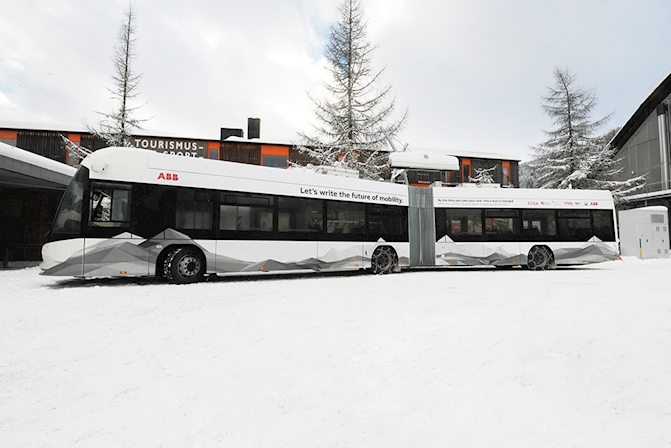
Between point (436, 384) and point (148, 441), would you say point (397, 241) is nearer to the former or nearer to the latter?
point (436, 384)

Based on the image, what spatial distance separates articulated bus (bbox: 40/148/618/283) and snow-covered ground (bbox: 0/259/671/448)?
298 centimetres

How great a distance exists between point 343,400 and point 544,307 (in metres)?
4.31

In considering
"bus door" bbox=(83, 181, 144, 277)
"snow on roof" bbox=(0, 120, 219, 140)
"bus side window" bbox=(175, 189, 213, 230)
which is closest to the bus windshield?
"bus door" bbox=(83, 181, 144, 277)

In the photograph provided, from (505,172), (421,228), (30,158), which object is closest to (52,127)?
(30,158)

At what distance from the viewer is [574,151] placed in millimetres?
26203

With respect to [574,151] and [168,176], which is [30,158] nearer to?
[168,176]

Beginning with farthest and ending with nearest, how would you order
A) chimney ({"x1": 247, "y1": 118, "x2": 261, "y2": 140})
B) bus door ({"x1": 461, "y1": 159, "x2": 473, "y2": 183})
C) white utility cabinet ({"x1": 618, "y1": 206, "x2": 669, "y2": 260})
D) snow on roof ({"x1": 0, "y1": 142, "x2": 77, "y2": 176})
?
bus door ({"x1": 461, "y1": 159, "x2": 473, "y2": 183}) < chimney ({"x1": 247, "y1": 118, "x2": 261, "y2": 140}) < white utility cabinet ({"x1": 618, "y1": 206, "x2": 669, "y2": 260}) < snow on roof ({"x1": 0, "y1": 142, "x2": 77, "y2": 176})

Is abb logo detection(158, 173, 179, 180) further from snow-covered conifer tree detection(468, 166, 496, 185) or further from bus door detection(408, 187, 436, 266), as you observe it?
snow-covered conifer tree detection(468, 166, 496, 185)

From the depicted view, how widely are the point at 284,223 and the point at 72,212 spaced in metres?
5.12

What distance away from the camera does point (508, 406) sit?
264cm

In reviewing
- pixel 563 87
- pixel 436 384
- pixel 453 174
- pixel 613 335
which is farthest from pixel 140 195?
pixel 563 87

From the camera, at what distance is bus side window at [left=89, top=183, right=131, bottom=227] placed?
8.35 meters

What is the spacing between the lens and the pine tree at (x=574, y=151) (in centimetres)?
2542

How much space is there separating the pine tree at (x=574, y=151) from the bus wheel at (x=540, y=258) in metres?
14.6
